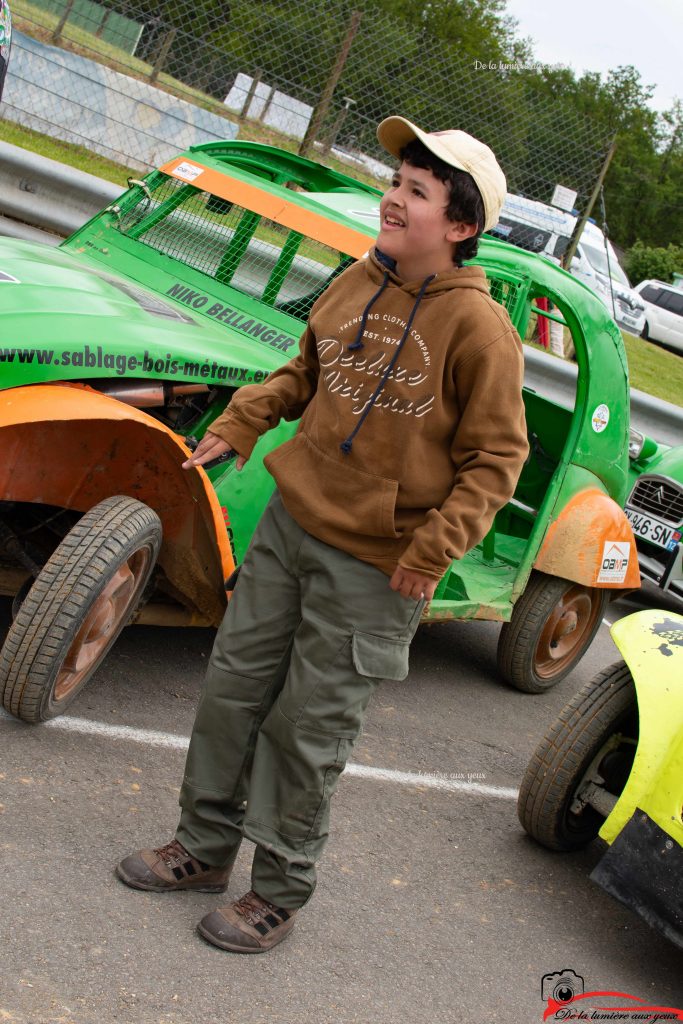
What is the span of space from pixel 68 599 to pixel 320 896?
108cm

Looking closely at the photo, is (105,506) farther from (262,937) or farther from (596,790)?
(596,790)

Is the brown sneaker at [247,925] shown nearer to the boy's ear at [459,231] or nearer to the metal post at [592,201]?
the boy's ear at [459,231]

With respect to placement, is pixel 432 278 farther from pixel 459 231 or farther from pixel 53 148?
pixel 53 148

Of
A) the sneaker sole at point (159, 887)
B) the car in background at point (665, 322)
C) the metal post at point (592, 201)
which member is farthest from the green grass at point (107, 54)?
the car in background at point (665, 322)

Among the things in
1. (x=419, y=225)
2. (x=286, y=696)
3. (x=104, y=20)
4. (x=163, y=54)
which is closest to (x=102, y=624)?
(x=286, y=696)

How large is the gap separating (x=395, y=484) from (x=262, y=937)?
115 cm

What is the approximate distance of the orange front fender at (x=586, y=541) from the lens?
4.94 metres

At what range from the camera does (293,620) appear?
285 centimetres

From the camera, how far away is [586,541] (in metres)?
4.98

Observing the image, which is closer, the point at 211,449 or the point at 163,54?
the point at 211,449

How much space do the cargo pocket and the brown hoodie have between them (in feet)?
0.59

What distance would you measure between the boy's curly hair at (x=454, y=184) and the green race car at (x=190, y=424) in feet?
3.96

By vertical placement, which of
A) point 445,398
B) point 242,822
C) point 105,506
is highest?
point 445,398

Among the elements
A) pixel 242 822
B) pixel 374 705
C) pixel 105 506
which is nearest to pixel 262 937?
pixel 242 822
